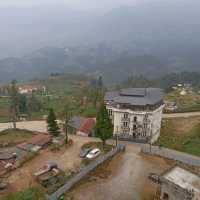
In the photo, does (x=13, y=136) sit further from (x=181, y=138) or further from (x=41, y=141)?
(x=181, y=138)

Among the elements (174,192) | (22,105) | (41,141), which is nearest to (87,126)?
(41,141)

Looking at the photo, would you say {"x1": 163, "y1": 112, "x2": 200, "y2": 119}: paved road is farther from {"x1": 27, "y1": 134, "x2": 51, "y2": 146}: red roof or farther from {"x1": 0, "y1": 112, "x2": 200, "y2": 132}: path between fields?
{"x1": 27, "y1": 134, "x2": 51, "y2": 146}: red roof

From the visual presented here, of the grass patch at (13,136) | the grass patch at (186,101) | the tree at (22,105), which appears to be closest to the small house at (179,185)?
the grass patch at (13,136)

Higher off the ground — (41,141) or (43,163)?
(41,141)

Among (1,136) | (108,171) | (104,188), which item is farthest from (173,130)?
(1,136)

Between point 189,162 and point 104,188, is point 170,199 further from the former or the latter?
point 189,162

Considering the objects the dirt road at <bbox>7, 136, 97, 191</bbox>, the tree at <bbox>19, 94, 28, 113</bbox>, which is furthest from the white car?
the tree at <bbox>19, 94, 28, 113</bbox>
